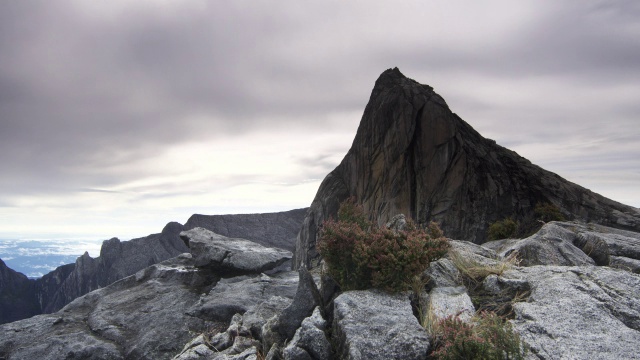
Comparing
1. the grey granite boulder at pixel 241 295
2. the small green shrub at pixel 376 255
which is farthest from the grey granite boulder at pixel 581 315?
the grey granite boulder at pixel 241 295

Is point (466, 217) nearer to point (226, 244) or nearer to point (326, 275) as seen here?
point (226, 244)

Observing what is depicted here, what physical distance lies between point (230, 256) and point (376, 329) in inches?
544

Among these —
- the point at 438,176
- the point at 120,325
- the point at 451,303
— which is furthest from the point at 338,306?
the point at 438,176

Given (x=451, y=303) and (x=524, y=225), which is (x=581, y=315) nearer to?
(x=451, y=303)

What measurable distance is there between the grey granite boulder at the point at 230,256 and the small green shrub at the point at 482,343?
1422cm

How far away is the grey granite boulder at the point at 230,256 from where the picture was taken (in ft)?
67.0

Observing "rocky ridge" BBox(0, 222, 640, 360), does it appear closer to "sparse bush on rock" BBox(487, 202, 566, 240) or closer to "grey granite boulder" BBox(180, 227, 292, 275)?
"grey granite boulder" BBox(180, 227, 292, 275)

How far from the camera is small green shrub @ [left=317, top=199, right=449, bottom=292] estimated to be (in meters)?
9.58

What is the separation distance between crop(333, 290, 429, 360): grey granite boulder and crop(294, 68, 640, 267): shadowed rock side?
32.7 metres

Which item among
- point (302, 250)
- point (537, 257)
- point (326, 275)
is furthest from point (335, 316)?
point (302, 250)

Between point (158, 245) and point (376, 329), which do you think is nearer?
point (376, 329)

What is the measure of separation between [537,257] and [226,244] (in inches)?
594

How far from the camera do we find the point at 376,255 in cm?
985

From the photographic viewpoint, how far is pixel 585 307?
8102 mm
